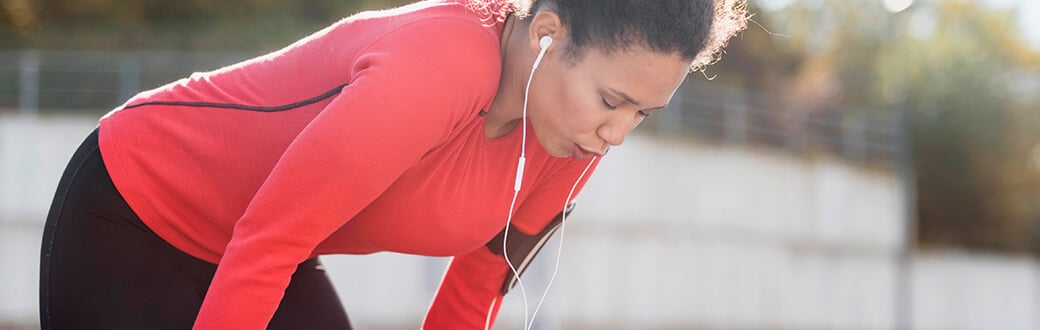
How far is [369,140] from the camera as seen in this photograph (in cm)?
218

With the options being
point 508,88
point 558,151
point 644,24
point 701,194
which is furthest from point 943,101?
point 644,24

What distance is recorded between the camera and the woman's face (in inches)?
96.3

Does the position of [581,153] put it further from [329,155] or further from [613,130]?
[329,155]

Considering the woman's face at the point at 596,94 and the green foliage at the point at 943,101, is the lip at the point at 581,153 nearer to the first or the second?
the woman's face at the point at 596,94

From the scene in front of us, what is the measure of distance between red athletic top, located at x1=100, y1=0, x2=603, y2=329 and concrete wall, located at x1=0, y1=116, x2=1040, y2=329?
24.4 feet

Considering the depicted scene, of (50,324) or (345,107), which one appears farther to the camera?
(50,324)

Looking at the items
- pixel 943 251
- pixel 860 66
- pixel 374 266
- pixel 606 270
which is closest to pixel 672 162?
pixel 606 270

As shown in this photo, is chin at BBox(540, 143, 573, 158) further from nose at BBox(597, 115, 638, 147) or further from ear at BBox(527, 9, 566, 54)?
ear at BBox(527, 9, 566, 54)

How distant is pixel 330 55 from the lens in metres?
2.43

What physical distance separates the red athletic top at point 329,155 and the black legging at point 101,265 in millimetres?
44

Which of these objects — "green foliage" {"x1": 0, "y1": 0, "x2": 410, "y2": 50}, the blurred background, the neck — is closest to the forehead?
the neck

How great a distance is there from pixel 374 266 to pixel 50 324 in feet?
43.4

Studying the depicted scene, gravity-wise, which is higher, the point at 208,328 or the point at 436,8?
the point at 436,8

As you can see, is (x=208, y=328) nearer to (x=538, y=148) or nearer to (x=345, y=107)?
(x=345, y=107)
